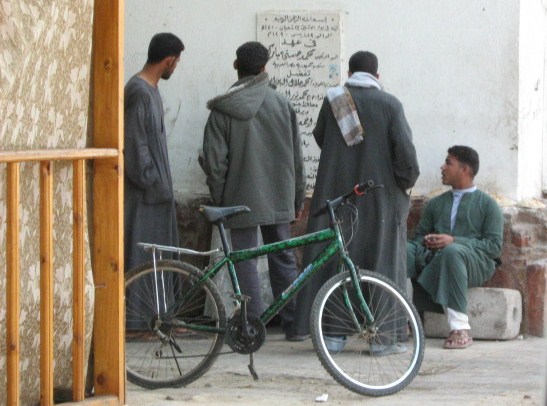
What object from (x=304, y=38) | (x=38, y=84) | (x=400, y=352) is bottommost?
(x=400, y=352)

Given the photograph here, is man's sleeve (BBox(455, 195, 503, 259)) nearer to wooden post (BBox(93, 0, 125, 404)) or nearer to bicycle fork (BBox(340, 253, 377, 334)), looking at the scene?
Answer: bicycle fork (BBox(340, 253, 377, 334))

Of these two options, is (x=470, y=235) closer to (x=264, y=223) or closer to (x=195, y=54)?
(x=264, y=223)

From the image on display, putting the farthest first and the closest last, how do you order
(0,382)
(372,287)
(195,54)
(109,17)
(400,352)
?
(195,54), (400,352), (372,287), (109,17), (0,382)

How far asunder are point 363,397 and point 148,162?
201cm

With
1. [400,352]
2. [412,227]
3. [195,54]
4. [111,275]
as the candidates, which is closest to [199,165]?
[195,54]

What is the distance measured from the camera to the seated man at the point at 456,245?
7.85m

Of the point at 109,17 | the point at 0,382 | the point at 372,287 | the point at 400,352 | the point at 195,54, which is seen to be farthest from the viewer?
the point at 195,54

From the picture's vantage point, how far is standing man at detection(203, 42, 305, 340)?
7.74 metres

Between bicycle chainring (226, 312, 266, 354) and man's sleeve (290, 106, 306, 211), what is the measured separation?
1.62m

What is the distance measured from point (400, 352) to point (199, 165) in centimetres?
215

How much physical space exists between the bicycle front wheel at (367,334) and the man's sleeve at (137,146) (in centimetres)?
134

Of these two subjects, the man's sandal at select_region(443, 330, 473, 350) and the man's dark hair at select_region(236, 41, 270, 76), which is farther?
the man's sandal at select_region(443, 330, 473, 350)

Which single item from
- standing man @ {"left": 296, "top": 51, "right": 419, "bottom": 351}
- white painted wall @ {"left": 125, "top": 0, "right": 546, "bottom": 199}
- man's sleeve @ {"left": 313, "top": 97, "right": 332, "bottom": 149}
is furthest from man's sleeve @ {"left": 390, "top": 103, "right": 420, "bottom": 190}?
white painted wall @ {"left": 125, "top": 0, "right": 546, "bottom": 199}

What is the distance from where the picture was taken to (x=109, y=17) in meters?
5.55
